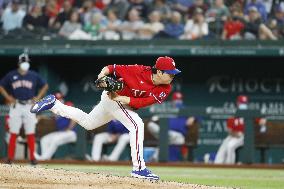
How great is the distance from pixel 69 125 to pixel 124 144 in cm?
111

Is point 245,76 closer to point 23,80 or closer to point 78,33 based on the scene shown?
point 78,33

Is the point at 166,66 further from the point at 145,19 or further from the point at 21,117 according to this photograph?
the point at 145,19

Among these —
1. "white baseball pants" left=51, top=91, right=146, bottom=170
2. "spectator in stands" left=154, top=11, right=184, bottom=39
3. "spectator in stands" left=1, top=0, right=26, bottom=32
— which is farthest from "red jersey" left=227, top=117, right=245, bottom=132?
"white baseball pants" left=51, top=91, right=146, bottom=170

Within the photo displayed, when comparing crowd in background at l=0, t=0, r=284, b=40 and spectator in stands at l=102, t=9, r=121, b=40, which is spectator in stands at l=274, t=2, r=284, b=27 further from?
spectator in stands at l=102, t=9, r=121, b=40

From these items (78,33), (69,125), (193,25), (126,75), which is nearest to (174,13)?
(193,25)

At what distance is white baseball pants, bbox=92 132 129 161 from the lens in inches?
653

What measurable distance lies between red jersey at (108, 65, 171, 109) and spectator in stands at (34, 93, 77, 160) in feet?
24.0

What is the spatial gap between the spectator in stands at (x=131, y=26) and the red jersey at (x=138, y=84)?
342 inches

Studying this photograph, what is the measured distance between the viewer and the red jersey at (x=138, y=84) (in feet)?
31.1

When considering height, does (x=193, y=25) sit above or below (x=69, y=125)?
above

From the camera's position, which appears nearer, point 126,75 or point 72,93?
point 126,75

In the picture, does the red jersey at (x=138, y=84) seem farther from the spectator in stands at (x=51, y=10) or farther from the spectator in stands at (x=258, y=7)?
the spectator in stands at (x=51, y=10)

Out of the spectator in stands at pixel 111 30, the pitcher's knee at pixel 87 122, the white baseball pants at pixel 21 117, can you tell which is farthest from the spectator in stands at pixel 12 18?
the pitcher's knee at pixel 87 122

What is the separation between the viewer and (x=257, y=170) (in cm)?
1492
